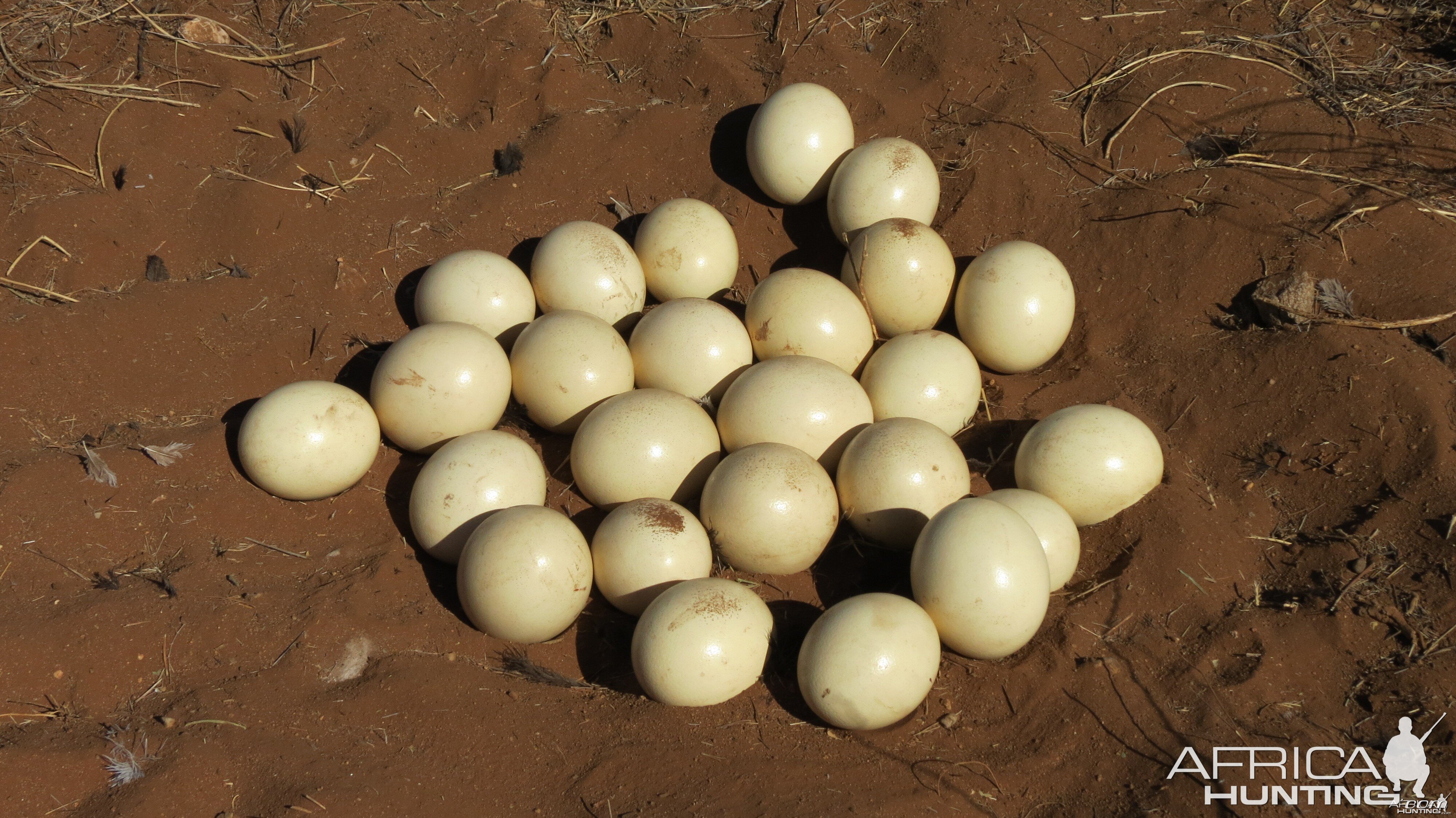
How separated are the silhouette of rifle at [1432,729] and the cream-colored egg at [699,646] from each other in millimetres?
1995

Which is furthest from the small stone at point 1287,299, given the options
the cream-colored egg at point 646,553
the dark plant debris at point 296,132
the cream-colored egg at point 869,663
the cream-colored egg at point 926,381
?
the dark plant debris at point 296,132

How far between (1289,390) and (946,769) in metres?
2.26

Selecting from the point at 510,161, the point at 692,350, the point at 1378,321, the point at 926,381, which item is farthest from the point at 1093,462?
the point at 510,161

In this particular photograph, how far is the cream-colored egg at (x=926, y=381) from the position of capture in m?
4.04

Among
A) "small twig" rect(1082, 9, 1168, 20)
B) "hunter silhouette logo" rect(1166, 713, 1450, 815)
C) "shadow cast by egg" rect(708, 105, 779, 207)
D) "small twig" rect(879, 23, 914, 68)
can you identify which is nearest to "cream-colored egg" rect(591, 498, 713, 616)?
"hunter silhouette logo" rect(1166, 713, 1450, 815)

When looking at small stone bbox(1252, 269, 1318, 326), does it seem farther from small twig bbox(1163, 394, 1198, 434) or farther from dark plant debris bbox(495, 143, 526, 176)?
dark plant debris bbox(495, 143, 526, 176)

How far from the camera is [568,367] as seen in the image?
3.99 meters

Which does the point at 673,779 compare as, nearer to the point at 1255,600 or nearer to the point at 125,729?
the point at 125,729

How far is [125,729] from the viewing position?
10.1 ft

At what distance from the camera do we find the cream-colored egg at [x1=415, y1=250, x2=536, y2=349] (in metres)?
4.32

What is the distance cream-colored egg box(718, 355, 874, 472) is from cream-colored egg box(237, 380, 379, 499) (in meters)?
1.47

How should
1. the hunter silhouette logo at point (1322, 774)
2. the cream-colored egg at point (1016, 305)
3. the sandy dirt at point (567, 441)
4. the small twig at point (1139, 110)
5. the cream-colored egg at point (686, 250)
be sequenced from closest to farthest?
1. the hunter silhouette logo at point (1322, 774)
2. the sandy dirt at point (567, 441)
3. the cream-colored egg at point (1016, 305)
4. the cream-colored egg at point (686, 250)
5. the small twig at point (1139, 110)

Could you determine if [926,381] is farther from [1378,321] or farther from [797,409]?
[1378,321]

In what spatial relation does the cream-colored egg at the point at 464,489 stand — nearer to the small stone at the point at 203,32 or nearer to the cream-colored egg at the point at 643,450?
the cream-colored egg at the point at 643,450
